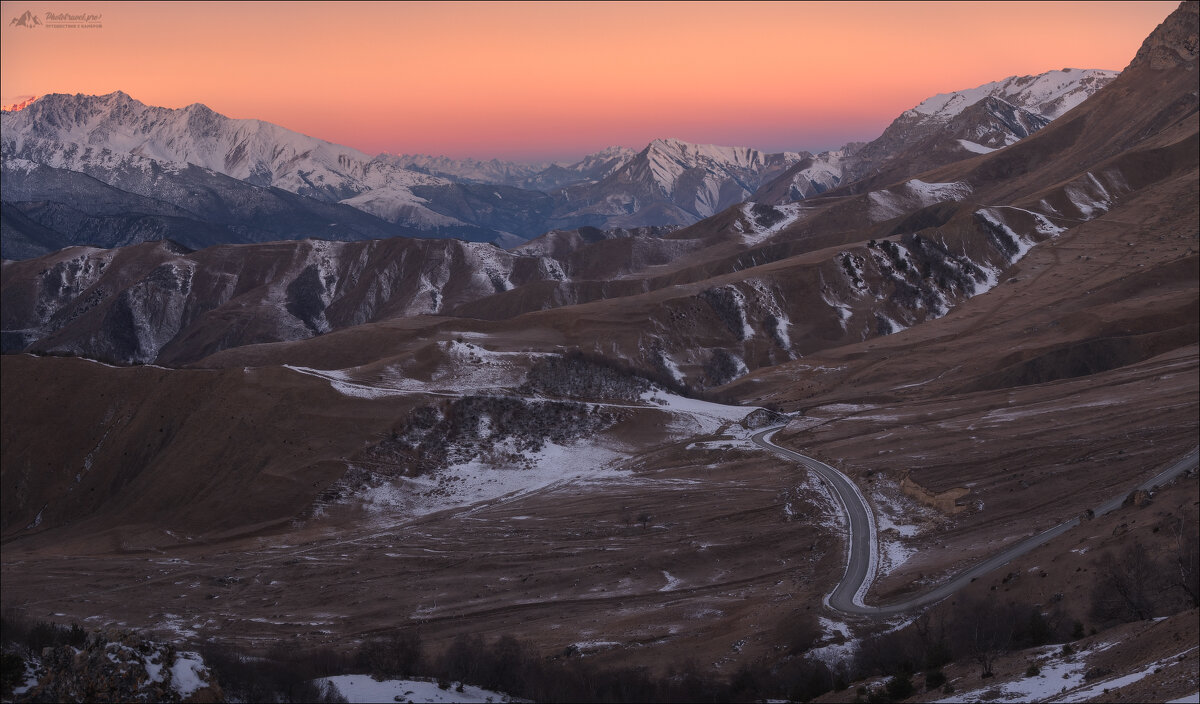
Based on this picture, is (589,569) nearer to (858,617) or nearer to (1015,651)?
(858,617)

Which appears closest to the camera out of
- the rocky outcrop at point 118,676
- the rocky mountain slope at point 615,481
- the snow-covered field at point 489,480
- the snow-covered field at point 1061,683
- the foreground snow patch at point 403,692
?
the snow-covered field at point 1061,683

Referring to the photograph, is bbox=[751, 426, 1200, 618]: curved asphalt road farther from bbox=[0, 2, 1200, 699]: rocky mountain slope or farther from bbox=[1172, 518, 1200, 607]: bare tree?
bbox=[1172, 518, 1200, 607]: bare tree

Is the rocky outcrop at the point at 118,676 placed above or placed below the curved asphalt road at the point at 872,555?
above

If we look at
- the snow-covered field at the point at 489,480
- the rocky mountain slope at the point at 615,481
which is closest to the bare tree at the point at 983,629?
the rocky mountain slope at the point at 615,481

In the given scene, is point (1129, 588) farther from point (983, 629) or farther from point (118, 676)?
point (118, 676)

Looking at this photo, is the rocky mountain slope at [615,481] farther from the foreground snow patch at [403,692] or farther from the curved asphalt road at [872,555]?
the foreground snow patch at [403,692]

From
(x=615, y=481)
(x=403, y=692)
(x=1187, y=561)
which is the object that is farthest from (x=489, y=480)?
(x=1187, y=561)

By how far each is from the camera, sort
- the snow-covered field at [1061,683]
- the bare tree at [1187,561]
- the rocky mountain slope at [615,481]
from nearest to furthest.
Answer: the snow-covered field at [1061,683], the bare tree at [1187,561], the rocky mountain slope at [615,481]
